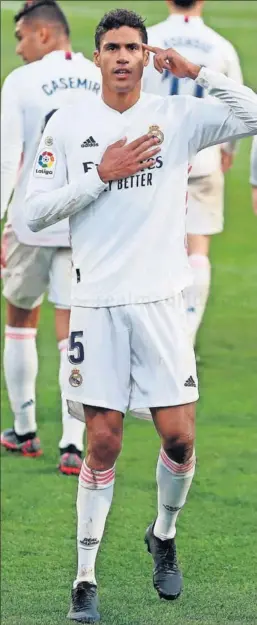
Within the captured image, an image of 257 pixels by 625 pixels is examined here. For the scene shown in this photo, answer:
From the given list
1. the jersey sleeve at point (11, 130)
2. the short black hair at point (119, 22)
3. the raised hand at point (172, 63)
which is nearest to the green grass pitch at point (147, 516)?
the jersey sleeve at point (11, 130)

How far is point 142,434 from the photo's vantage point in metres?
8.51

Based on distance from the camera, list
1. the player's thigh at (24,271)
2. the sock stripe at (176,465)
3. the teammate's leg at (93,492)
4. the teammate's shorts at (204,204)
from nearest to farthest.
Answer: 1. the teammate's leg at (93,492)
2. the sock stripe at (176,465)
3. the player's thigh at (24,271)
4. the teammate's shorts at (204,204)

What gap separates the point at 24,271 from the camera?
7887mm

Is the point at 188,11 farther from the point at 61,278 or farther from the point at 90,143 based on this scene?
the point at 90,143

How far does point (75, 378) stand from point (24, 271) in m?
2.54

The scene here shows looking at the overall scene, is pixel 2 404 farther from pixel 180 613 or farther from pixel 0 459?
pixel 180 613

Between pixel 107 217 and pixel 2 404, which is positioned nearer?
pixel 107 217

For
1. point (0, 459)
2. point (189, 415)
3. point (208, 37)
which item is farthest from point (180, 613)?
point (208, 37)

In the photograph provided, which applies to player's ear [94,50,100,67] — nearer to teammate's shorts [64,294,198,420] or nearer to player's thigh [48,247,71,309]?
teammate's shorts [64,294,198,420]

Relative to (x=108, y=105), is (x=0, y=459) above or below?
below

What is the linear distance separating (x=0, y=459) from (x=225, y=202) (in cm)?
775

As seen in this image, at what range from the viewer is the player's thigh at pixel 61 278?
7707 mm

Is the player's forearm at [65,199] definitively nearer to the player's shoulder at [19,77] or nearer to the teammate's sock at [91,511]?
the teammate's sock at [91,511]

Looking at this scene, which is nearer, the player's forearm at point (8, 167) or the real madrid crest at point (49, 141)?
the real madrid crest at point (49, 141)
